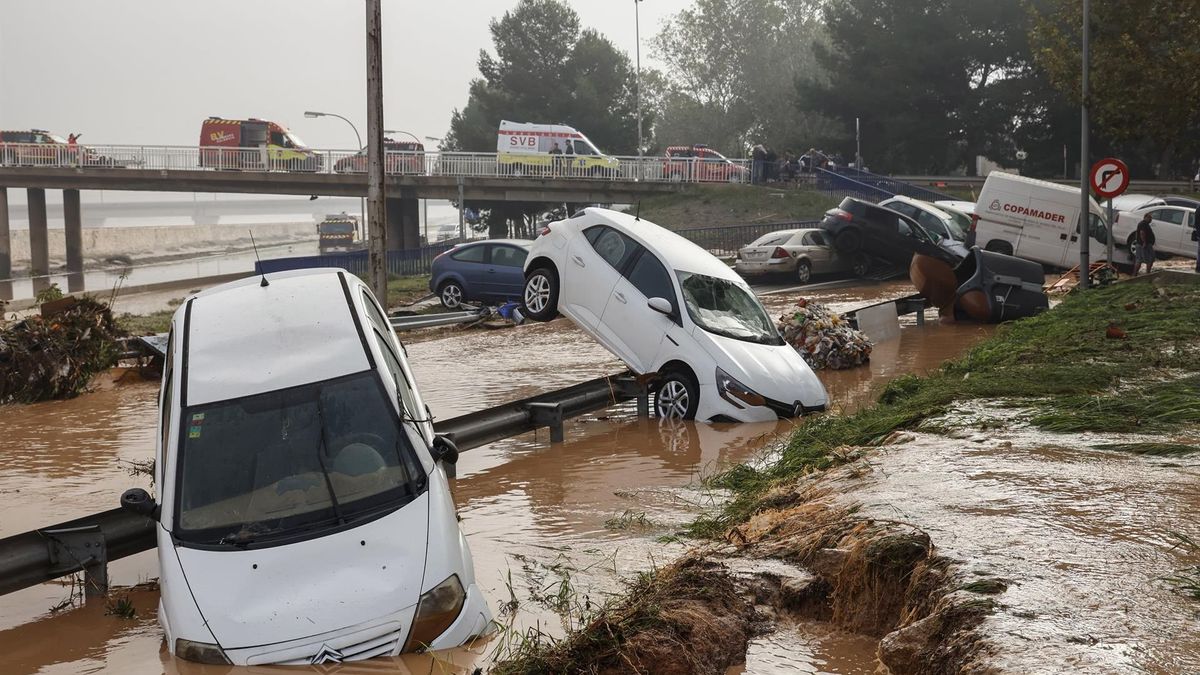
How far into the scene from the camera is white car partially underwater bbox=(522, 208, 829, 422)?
13.3 m

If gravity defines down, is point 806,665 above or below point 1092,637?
below

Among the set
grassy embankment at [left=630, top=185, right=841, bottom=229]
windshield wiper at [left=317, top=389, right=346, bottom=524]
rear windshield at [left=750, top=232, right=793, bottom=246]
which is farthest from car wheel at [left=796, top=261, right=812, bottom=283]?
windshield wiper at [left=317, top=389, right=346, bottom=524]

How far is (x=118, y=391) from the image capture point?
17938 mm

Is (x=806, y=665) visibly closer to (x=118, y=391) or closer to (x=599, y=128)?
(x=118, y=391)

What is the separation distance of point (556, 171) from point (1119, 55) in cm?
3324

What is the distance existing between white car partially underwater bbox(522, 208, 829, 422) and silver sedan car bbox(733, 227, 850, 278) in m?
15.9

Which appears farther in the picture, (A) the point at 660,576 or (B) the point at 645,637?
(A) the point at 660,576

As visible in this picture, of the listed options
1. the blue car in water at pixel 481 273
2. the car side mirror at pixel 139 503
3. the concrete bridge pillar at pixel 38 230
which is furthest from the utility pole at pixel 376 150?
the concrete bridge pillar at pixel 38 230

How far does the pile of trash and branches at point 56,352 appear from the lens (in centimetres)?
1692

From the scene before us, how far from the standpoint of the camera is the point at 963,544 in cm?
668

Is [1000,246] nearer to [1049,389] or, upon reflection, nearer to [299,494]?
[1049,389]

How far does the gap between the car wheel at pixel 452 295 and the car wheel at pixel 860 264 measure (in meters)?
10.4

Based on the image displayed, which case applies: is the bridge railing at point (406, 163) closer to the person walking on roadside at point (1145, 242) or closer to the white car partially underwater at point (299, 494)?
the person walking on roadside at point (1145, 242)

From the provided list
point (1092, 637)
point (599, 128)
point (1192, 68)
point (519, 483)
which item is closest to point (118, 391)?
point (519, 483)
